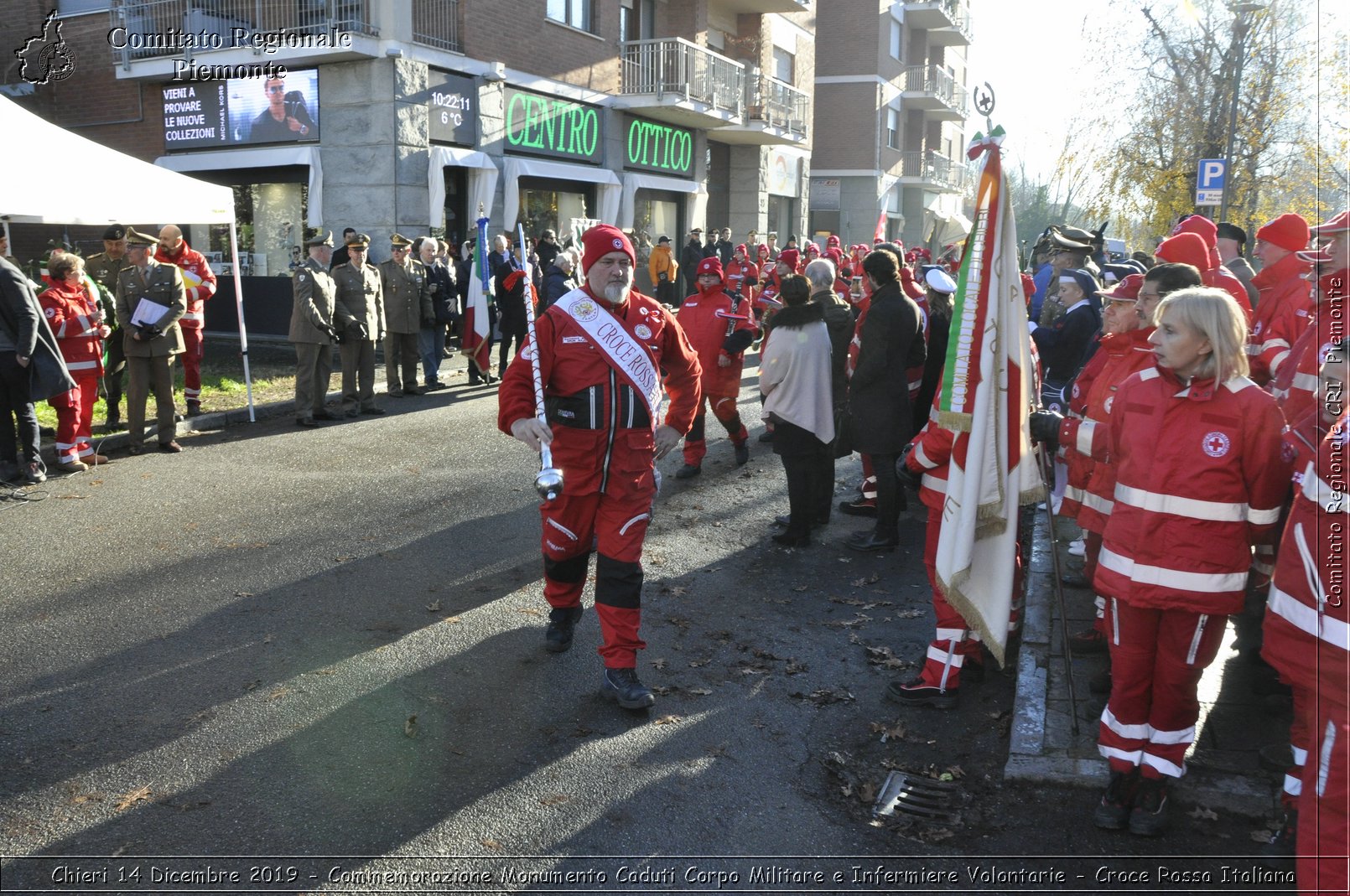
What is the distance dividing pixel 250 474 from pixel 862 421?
5462 millimetres

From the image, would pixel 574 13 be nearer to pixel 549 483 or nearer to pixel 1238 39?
pixel 1238 39

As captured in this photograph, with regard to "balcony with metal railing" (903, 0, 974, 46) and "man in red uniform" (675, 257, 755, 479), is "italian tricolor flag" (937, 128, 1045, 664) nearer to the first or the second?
"man in red uniform" (675, 257, 755, 479)

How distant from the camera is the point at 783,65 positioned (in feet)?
109

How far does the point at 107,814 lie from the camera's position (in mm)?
3787

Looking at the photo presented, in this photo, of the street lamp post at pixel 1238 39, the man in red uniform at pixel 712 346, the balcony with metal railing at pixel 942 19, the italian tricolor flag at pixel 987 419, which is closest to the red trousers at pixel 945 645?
the italian tricolor flag at pixel 987 419

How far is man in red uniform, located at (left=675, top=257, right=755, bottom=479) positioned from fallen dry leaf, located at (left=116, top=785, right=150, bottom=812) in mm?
6215

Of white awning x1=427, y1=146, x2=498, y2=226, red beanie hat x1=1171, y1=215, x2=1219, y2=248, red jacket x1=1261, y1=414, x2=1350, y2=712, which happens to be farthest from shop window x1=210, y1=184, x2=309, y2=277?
red jacket x1=1261, y1=414, x2=1350, y2=712

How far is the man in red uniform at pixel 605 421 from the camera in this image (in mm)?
4883

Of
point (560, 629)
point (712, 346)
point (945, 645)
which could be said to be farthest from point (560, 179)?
A: point (945, 645)

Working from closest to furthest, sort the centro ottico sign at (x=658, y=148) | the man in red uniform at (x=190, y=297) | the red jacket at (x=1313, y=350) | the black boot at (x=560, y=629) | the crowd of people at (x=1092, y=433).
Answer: the crowd of people at (x=1092, y=433), the red jacket at (x=1313, y=350), the black boot at (x=560, y=629), the man in red uniform at (x=190, y=297), the centro ottico sign at (x=658, y=148)

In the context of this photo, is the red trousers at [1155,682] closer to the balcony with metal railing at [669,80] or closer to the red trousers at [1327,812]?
the red trousers at [1327,812]

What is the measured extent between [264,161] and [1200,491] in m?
19.0

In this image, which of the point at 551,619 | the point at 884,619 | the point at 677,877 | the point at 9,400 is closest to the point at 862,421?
the point at 884,619

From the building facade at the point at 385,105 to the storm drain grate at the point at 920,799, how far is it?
11897 mm
